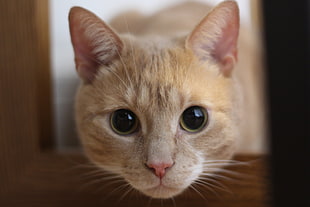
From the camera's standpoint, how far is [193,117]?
114cm

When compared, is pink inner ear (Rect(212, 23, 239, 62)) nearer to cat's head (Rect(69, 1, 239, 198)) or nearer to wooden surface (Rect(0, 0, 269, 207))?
cat's head (Rect(69, 1, 239, 198))

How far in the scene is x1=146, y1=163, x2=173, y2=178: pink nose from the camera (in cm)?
103

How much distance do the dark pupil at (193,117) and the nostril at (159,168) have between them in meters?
0.16

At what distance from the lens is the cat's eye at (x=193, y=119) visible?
3.71 ft

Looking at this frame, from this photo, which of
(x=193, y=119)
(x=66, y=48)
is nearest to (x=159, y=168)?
(x=193, y=119)

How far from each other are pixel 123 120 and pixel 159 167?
0.21 metres

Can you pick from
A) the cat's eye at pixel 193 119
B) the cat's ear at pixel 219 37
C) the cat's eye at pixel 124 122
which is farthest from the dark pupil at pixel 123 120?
the cat's ear at pixel 219 37

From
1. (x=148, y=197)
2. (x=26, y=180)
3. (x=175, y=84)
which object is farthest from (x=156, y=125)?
(x=26, y=180)

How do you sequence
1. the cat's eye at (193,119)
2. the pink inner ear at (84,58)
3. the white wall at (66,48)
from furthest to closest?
the white wall at (66,48)
the pink inner ear at (84,58)
the cat's eye at (193,119)

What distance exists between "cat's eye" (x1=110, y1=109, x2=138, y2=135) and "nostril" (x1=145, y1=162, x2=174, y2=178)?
0.48 ft

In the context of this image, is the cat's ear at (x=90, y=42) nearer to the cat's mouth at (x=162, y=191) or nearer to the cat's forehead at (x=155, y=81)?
the cat's forehead at (x=155, y=81)

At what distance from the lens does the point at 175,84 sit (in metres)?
1.13

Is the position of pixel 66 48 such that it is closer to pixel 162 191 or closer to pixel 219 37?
pixel 219 37

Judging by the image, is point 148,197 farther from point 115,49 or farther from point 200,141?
point 115,49
